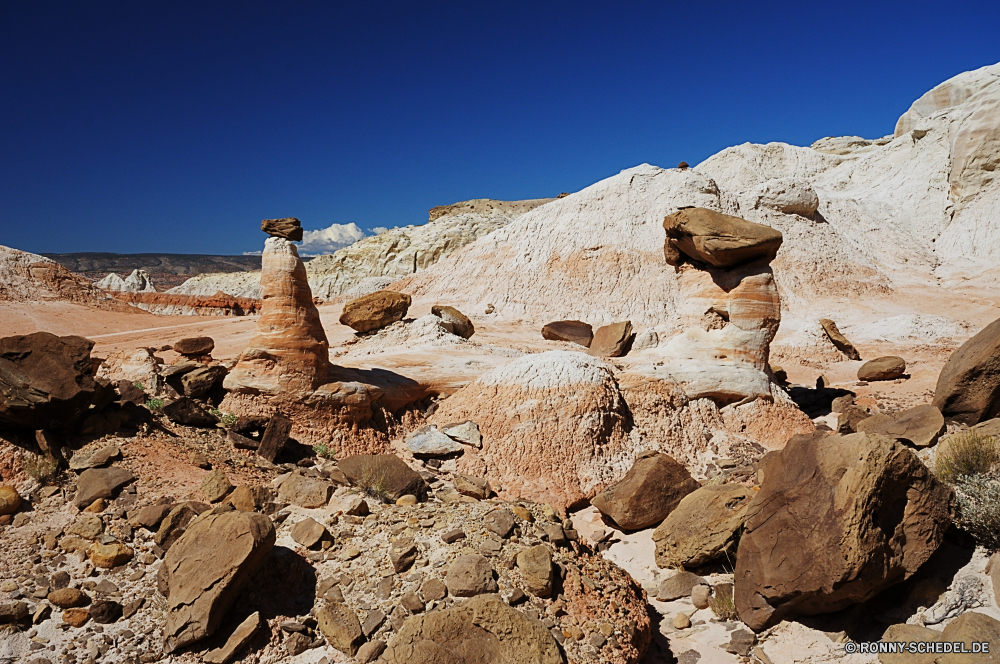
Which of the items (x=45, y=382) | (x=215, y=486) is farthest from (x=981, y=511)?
(x=45, y=382)

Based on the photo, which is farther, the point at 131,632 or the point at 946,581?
the point at 946,581

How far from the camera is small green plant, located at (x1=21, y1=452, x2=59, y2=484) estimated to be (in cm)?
483

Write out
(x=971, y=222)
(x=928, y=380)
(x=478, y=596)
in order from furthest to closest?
(x=971, y=222) < (x=928, y=380) < (x=478, y=596)

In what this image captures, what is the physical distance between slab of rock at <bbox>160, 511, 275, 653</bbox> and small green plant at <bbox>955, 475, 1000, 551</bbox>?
5.33 metres

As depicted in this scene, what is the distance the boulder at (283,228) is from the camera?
7396 mm

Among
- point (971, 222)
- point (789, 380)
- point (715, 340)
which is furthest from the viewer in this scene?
point (971, 222)

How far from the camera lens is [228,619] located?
386 cm

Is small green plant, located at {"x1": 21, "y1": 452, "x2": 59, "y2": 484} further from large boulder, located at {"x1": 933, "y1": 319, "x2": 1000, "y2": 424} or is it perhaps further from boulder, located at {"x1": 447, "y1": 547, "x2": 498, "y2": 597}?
large boulder, located at {"x1": 933, "y1": 319, "x2": 1000, "y2": 424}

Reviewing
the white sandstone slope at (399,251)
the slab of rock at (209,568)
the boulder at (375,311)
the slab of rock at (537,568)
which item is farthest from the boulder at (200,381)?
the white sandstone slope at (399,251)

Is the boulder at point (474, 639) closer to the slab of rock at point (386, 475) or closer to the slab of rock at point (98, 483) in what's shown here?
the slab of rock at point (386, 475)

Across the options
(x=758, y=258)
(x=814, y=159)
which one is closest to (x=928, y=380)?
(x=758, y=258)

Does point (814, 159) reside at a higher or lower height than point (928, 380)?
higher

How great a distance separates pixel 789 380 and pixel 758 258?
6.05m

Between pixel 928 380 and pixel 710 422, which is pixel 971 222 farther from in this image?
pixel 710 422
